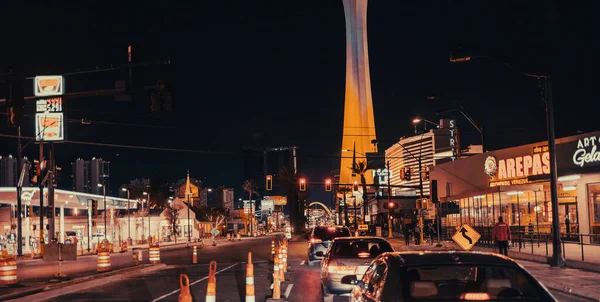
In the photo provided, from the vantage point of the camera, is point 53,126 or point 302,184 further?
point 302,184

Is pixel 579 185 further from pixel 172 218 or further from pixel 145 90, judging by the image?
pixel 172 218

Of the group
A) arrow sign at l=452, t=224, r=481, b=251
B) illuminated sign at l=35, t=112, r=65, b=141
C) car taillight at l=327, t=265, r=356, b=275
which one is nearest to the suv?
arrow sign at l=452, t=224, r=481, b=251

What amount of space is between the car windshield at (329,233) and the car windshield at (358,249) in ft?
38.3

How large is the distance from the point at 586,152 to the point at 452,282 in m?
34.7

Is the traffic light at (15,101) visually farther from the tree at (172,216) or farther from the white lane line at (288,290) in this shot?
the tree at (172,216)

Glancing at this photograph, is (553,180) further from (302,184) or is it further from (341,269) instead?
(302,184)

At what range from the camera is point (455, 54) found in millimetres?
26703

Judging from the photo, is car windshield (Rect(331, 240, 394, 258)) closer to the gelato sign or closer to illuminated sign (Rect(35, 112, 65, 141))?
the gelato sign

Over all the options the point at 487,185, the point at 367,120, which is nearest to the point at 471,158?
the point at 487,185

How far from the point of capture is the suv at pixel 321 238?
2902 cm

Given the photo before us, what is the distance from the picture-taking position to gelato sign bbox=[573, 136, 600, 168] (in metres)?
39.1

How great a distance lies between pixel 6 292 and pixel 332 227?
43.3ft

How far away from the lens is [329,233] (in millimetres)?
30172

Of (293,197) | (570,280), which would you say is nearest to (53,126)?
(570,280)
